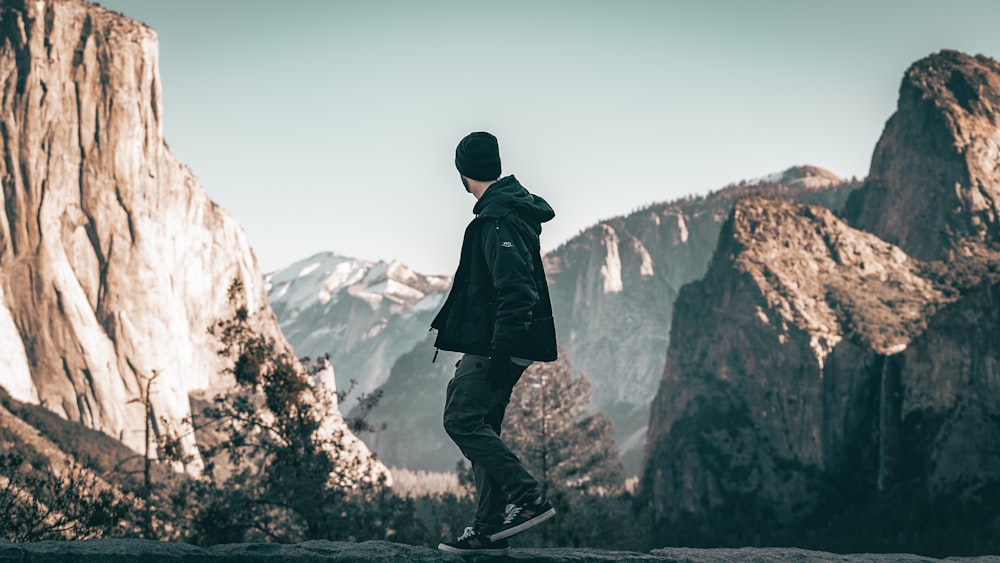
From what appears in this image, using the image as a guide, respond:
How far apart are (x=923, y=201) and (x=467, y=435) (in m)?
158

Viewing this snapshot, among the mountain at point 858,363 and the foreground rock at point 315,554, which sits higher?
the mountain at point 858,363

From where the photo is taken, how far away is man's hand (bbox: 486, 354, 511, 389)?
6.79 metres

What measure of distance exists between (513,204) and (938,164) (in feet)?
519

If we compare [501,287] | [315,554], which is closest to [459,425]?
[501,287]

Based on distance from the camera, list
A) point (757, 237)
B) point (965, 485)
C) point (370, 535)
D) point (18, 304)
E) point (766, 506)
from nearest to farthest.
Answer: point (370, 535) < point (965, 485) < point (766, 506) < point (757, 237) < point (18, 304)

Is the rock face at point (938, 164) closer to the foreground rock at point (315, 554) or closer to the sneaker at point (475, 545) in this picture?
the foreground rock at point (315, 554)

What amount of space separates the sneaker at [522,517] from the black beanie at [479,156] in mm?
2447

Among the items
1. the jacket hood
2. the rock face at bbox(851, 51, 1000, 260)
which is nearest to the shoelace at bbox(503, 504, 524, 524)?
the jacket hood

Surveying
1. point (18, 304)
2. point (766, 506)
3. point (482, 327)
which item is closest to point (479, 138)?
point (482, 327)

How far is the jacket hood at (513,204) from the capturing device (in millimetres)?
7148

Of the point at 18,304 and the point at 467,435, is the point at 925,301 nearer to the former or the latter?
the point at 467,435

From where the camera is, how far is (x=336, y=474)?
1190 inches

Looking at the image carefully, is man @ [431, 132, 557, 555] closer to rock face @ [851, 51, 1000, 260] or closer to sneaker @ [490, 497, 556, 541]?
sneaker @ [490, 497, 556, 541]

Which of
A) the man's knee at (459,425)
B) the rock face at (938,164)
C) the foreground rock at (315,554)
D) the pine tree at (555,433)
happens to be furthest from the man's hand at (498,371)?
the rock face at (938,164)
